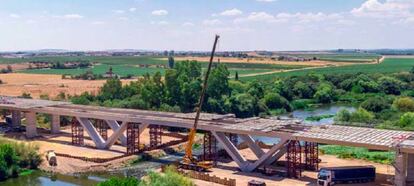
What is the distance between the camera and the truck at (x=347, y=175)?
45556 millimetres

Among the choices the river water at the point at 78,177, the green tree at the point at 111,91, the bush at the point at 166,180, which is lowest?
the river water at the point at 78,177

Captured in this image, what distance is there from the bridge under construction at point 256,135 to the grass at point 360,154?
5025 millimetres

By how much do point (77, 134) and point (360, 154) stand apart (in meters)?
36.8

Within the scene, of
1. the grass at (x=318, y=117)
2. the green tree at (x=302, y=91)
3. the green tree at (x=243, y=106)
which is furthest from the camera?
the green tree at (x=302, y=91)

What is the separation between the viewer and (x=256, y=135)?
166 ft

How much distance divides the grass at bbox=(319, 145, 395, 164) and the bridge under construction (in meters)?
5.03

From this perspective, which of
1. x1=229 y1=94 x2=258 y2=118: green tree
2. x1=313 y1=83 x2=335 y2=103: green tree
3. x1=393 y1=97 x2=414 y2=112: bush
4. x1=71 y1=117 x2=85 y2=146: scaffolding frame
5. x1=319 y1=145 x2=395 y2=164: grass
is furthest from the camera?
x1=313 y1=83 x2=335 y2=103: green tree

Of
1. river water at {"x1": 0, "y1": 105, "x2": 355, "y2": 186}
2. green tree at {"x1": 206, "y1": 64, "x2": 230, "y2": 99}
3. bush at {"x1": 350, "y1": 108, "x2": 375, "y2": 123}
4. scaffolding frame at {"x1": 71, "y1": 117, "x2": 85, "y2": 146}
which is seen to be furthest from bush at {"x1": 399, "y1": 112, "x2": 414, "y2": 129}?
scaffolding frame at {"x1": 71, "y1": 117, "x2": 85, "y2": 146}

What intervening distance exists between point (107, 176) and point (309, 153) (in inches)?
840

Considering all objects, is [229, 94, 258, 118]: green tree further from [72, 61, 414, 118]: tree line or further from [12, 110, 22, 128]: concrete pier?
[12, 110, 22, 128]: concrete pier

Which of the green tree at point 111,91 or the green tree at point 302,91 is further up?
the green tree at point 111,91

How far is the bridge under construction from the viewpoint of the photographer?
44.8 metres

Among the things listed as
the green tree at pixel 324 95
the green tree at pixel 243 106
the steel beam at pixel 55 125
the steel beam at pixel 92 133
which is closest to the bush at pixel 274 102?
the green tree at pixel 243 106

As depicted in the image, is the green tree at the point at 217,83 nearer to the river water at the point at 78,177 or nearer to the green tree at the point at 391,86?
the river water at the point at 78,177
